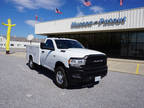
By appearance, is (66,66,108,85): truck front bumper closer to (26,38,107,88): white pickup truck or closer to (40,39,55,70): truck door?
(26,38,107,88): white pickup truck

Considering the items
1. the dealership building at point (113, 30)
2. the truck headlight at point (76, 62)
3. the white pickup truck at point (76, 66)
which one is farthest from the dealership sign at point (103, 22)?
the truck headlight at point (76, 62)

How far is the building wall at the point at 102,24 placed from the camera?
13192 mm

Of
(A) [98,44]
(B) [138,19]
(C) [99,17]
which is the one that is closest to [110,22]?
(C) [99,17]

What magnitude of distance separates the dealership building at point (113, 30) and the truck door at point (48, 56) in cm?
1167

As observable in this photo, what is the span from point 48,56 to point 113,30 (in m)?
12.9

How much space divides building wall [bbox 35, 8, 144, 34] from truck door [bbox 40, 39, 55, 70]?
11.6m

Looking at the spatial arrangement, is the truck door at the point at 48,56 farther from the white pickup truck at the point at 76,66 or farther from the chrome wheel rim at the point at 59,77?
the chrome wheel rim at the point at 59,77

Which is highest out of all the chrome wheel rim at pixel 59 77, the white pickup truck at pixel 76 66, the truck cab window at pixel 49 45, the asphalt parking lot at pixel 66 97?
the truck cab window at pixel 49 45

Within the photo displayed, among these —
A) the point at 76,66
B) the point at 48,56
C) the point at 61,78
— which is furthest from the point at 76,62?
the point at 48,56

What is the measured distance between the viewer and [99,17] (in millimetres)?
15805

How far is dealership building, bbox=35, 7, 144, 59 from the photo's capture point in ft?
45.0

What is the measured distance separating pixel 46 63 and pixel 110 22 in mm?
12156

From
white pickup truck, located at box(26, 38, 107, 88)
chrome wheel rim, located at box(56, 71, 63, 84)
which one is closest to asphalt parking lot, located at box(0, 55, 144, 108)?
chrome wheel rim, located at box(56, 71, 63, 84)

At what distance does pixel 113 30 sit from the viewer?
15.6 m
